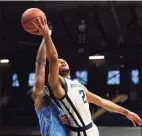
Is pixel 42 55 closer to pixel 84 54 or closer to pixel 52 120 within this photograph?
pixel 52 120

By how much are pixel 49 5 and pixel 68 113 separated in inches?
206

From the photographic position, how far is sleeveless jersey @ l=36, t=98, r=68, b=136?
2.13 metres

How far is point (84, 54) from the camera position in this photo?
738 cm

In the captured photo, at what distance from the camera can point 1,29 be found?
7.71m

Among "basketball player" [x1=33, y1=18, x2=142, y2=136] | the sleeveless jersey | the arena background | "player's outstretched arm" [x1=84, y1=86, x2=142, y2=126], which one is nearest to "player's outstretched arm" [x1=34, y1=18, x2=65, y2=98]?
"basketball player" [x1=33, y1=18, x2=142, y2=136]

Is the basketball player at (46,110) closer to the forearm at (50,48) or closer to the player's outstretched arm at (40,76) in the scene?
the player's outstretched arm at (40,76)

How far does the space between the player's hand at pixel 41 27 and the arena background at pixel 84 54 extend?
489 cm

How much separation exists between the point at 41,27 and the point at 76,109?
0.53 meters

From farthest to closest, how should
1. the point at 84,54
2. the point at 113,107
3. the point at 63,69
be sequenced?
the point at 84,54, the point at 113,107, the point at 63,69

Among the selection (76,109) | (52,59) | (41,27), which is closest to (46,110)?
(76,109)

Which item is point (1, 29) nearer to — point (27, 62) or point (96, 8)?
point (27, 62)

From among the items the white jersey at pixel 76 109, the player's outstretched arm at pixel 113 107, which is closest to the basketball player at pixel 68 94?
the white jersey at pixel 76 109

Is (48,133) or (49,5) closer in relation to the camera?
(48,133)

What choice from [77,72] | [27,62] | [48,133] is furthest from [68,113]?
[27,62]
